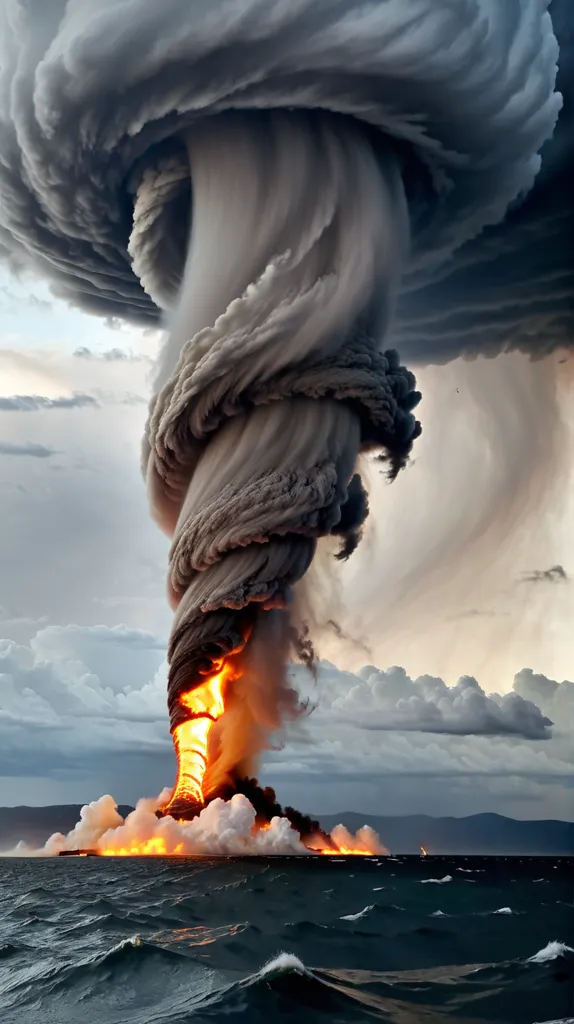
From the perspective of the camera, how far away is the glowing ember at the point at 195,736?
106 feet

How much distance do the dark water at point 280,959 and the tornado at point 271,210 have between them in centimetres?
1179

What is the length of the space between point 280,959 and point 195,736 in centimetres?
2404

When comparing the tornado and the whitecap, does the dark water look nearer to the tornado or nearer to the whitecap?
the whitecap

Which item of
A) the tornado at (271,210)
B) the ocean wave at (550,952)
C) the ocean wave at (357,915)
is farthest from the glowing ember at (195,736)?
the ocean wave at (550,952)

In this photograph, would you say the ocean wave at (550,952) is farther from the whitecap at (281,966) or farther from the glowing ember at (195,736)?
the glowing ember at (195,736)

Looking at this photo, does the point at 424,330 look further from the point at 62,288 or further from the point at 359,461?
the point at 62,288

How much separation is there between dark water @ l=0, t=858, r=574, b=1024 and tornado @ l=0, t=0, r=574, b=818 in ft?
38.7

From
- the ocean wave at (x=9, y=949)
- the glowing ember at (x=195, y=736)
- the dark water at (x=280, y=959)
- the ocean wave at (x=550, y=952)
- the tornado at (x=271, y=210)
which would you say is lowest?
the ocean wave at (x=550, y=952)

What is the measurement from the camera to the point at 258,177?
84.5ft

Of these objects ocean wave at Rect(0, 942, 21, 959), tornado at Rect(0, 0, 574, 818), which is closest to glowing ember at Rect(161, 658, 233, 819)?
tornado at Rect(0, 0, 574, 818)

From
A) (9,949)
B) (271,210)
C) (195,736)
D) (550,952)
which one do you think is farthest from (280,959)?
(195,736)

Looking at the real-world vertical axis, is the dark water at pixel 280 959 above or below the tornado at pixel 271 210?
Answer: below

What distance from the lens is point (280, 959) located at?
10766mm

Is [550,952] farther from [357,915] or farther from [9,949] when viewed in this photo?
[9,949]
